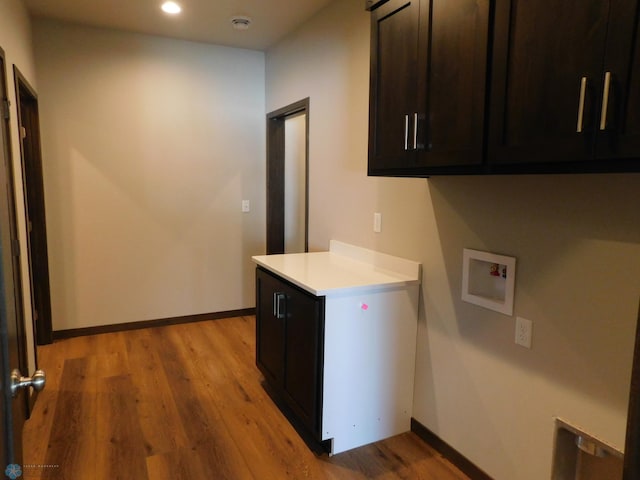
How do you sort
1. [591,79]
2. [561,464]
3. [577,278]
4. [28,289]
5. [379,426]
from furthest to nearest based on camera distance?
[28,289] < [379,426] < [561,464] < [577,278] < [591,79]

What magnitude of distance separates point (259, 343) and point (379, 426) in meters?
1.00

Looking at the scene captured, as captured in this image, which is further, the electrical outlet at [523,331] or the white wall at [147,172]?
the white wall at [147,172]

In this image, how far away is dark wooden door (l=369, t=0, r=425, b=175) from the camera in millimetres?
1848

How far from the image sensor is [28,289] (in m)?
2.86

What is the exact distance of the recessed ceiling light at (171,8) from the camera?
317 cm

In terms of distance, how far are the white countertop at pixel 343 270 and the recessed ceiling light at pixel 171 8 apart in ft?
6.45

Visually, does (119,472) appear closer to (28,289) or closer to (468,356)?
(28,289)

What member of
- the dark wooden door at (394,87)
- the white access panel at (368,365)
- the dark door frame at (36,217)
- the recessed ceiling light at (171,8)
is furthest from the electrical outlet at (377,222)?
the dark door frame at (36,217)

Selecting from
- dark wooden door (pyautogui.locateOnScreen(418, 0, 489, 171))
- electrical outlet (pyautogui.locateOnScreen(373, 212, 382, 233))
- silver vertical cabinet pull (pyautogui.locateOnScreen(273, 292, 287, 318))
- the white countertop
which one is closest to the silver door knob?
the white countertop

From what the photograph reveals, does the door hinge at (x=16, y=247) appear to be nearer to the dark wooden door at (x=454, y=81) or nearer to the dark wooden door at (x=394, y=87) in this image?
the dark wooden door at (x=394, y=87)

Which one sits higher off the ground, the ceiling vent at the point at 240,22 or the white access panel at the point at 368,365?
the ceiling vent at the point at 240,22

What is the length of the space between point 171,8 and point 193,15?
0.59ft

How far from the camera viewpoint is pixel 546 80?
1.31 meters

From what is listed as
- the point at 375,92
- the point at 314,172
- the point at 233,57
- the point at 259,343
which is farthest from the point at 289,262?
the point at 233,57
